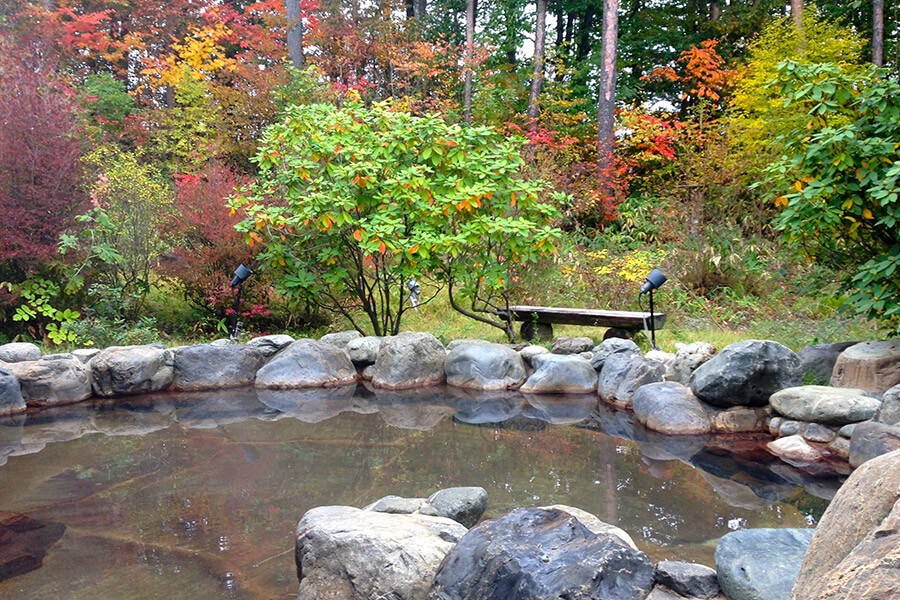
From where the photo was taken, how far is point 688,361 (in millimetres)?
6348

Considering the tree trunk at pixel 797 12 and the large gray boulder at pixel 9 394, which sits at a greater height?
the tree trunk at pixel 797 12

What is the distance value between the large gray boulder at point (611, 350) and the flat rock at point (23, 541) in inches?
196

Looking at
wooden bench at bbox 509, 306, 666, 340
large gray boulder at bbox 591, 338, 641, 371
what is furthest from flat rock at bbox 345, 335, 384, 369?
large gray boulder at bbox 591, 338, 641, 371

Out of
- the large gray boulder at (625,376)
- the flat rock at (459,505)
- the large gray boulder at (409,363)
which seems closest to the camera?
the flat rock at (459,505)

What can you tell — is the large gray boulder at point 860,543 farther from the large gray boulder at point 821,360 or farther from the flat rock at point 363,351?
the flat rock at point 363,351

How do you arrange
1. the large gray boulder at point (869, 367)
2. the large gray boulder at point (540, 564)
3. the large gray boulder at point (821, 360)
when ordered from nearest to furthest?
the large gray boulder at point (540, 564) → the large gray boulder at point (869, 367) → the large gray boulder at point (821, 360)

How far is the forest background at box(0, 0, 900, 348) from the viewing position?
659 cm

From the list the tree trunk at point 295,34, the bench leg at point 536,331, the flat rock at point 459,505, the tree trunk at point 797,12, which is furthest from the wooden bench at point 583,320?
the tree trunk at point 295,34

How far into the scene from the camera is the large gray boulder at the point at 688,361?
20.7ft

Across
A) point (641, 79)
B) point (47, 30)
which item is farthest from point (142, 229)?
point (641, 79)

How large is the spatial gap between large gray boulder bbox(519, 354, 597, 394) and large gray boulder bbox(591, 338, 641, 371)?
98 millimetres

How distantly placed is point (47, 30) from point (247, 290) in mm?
10391

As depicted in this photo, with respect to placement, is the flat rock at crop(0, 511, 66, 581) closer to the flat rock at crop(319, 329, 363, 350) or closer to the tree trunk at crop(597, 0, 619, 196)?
the flat rock at crop(319, 329, 363, 350)

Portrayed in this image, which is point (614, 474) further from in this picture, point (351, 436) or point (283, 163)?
point (283, 163)
